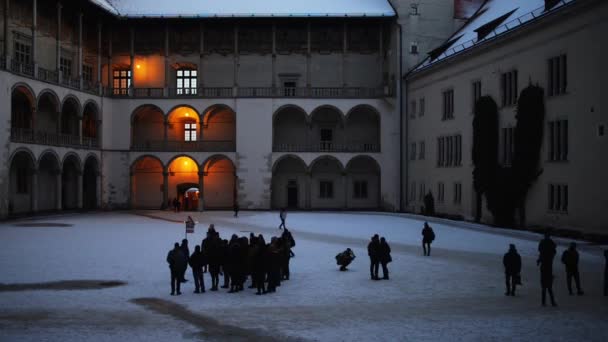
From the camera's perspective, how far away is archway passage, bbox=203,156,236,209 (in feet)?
170

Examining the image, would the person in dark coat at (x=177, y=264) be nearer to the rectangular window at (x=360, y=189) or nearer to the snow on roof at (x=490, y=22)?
the snow on roof at (x=490, y=22)

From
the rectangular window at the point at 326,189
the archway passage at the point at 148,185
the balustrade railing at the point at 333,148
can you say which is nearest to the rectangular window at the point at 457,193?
the balustrade railing at the point at 333,148

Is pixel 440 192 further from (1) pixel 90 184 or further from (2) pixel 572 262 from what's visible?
(2) pixel 572 262

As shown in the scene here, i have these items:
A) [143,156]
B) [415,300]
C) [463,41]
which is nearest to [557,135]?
[463,41]

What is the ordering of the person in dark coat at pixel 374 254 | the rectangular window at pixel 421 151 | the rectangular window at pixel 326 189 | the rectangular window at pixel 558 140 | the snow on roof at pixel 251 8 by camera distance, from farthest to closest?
the rectangular window at pixel 326 189, the snow on roof at pixel 251 8, the rectangular window at pixel 421 151, the rectangular window at pixel 558 140, the person in dark coat at pixel 374 254

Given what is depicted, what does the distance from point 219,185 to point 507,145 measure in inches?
992

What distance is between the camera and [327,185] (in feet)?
172

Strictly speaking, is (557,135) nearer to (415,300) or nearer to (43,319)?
(415,300)

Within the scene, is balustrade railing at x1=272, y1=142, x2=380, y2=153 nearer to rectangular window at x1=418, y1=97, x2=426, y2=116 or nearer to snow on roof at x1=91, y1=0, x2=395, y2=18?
rectangular window at x1=418, y1=97, x2=426, y2=116

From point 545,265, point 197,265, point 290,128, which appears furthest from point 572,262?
point 290,128

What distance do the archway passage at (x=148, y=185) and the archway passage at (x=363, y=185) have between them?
15.2 metres

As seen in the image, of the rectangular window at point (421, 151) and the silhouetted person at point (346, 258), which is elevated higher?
the rectangular window at point (421, 151)

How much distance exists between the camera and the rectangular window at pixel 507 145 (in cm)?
3350

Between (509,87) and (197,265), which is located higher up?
(509,87)
